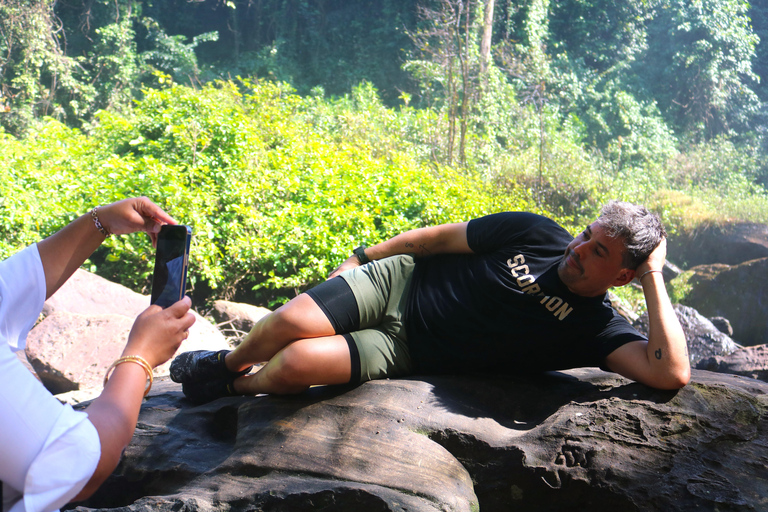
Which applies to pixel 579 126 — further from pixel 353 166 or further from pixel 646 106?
pixel 353 166

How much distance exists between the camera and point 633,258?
2281 mm

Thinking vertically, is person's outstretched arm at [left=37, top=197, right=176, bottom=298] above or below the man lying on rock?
above

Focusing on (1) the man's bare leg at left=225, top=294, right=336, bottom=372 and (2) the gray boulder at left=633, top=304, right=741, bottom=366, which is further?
(2) the gray boulder at left=633, top=304, right=741, bottom=366

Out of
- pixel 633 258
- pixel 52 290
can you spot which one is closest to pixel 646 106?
pixel 633 258

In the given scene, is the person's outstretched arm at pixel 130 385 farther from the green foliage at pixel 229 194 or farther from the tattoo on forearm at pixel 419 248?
the green foliage at pixel 229 194

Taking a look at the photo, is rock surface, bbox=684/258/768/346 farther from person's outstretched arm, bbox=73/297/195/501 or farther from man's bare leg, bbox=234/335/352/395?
person's outstretched arm, bbox=73/297/195/501

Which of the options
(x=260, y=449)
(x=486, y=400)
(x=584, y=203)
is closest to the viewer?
(x=260, y=449)

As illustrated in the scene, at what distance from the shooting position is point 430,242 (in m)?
2.73

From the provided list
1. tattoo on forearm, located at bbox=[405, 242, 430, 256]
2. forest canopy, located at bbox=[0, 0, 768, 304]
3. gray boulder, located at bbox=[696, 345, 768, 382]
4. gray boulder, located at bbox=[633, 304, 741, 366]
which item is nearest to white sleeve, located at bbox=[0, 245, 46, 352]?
tattoo on forearm, located at bbox=[405, 242, 430, 256]

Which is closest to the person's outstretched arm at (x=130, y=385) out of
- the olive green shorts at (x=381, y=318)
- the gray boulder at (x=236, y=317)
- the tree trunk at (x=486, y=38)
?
→ the olive green shorts at (x=381, y=318)

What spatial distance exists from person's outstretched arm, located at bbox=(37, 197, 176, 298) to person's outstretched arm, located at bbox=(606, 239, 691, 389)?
1816 mm

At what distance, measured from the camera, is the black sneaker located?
2.65 m

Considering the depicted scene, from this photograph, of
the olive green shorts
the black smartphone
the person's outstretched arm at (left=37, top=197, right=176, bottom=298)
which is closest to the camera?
the black smartphone

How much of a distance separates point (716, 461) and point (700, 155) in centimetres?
1691
